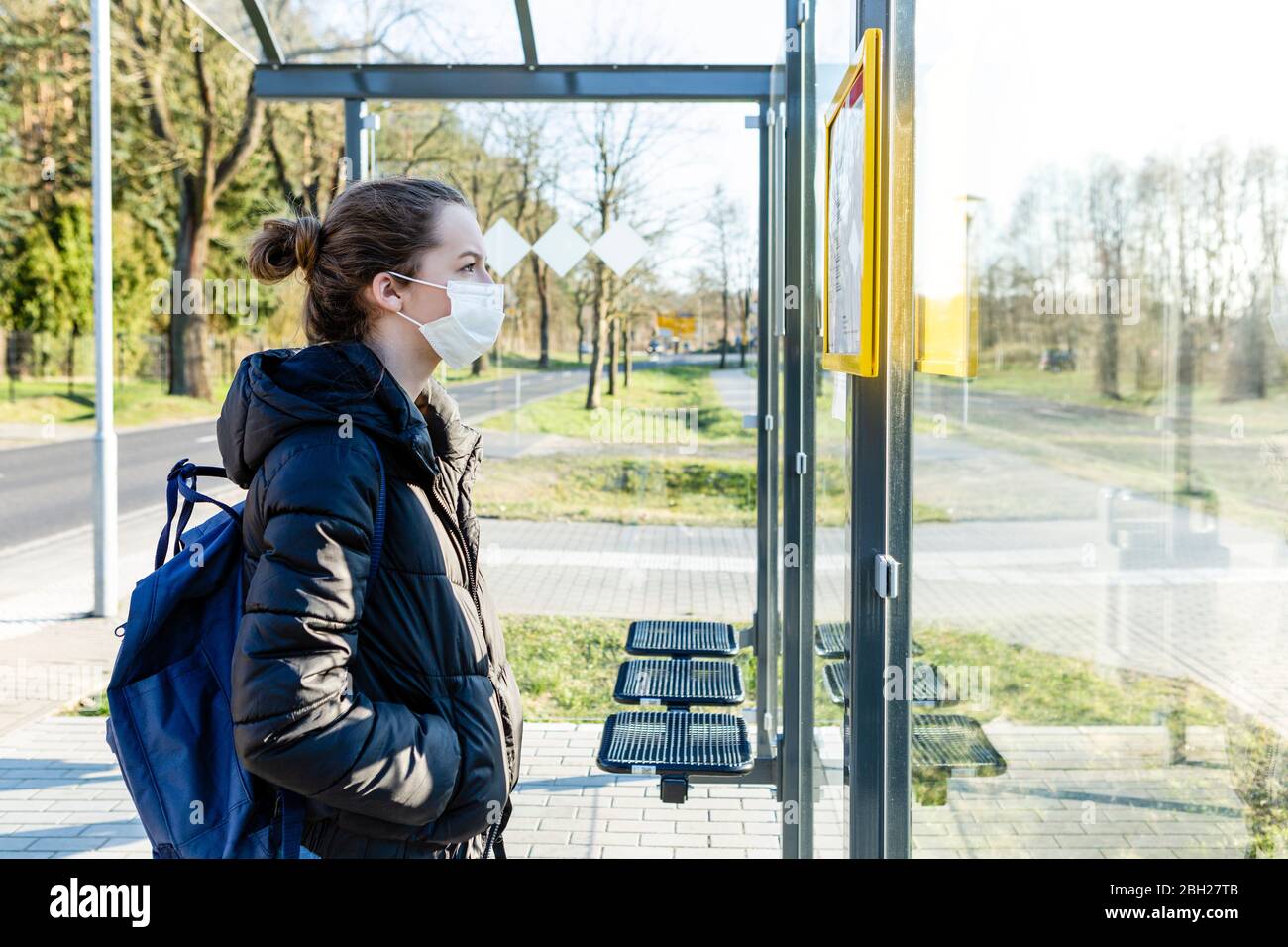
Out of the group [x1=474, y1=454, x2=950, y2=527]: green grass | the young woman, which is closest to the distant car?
the young woman

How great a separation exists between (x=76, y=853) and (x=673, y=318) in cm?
286

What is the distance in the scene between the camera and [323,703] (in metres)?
1.40

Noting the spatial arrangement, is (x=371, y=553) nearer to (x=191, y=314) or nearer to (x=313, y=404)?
(x=313, y=404)

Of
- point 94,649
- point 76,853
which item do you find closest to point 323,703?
point 76,853

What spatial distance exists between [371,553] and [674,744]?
84.6 inches

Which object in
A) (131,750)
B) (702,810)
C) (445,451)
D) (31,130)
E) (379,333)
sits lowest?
(702,810)

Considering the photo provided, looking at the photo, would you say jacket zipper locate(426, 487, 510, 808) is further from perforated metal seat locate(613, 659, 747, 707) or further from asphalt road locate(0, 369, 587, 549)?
asphalt road locate(0, 369, 587, 549)

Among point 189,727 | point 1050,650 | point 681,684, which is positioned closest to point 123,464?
point 681,684

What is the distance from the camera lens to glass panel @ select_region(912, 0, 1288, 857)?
1.05 m

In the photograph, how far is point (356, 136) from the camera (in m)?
4.25

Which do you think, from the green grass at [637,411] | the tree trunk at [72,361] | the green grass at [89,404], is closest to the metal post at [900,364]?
the green grass at [637,411]

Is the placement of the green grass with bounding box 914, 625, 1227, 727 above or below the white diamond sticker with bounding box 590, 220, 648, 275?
below

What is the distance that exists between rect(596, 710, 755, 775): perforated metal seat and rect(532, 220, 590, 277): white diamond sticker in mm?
1930
